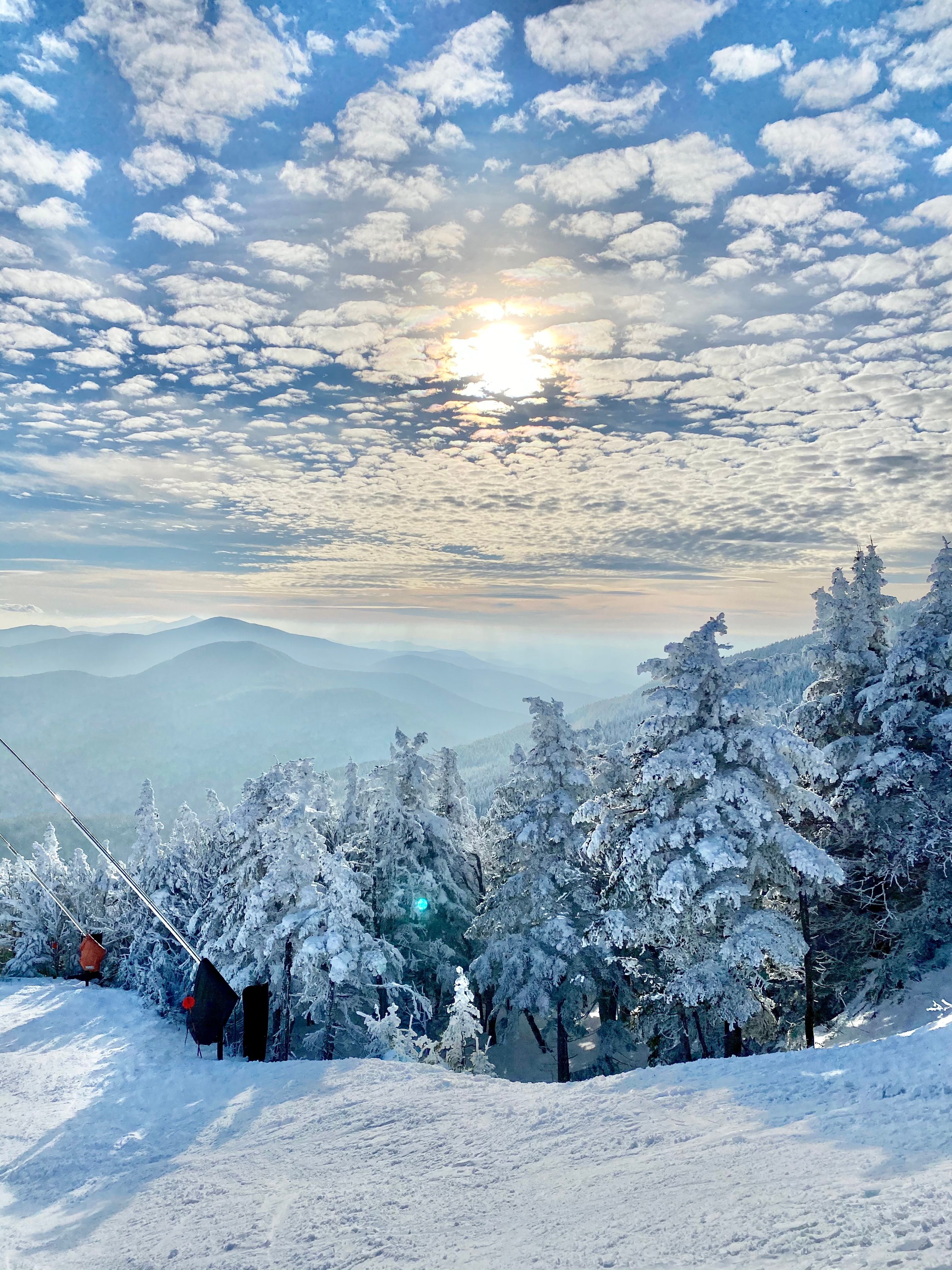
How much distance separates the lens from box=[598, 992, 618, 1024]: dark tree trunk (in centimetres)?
2553

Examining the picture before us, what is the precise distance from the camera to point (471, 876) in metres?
30.4

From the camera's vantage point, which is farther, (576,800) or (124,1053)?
(576,800)

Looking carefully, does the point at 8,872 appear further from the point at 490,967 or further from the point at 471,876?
the point at 490,967

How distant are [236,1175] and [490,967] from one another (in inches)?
598

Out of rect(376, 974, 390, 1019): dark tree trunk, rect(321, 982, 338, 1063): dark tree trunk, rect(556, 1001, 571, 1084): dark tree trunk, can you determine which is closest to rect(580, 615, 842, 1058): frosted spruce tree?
rect(556, 1001, 571, 1084): dark tree trunk

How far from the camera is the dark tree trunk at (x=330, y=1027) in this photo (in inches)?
819

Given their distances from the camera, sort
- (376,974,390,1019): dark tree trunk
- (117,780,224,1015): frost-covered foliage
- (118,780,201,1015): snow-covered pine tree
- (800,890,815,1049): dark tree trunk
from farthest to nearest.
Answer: (117,780,224,1015): frost-covered foliage, (118,780,201,1015): snow-covered pine tree, (376,974,390,1019): dark tree trunk, (800,890,815,1049): dark tree trunk

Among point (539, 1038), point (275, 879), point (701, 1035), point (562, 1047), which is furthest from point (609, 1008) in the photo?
point (275, 879)

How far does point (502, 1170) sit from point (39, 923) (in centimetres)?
3814

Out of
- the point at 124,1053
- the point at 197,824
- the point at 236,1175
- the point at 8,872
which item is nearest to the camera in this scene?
the point at 236,1175

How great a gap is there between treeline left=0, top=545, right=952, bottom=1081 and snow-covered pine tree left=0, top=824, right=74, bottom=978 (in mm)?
5812

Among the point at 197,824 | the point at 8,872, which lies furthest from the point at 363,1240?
the point at 8,872

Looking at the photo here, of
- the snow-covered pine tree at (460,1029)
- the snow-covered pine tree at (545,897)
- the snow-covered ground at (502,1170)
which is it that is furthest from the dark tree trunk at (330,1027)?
the snow-covered ground at (502,1170)

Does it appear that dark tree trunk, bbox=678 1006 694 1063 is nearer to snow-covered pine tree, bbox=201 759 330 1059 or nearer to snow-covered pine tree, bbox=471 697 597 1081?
snow-covered pine tree, bbox=471 697 597 1081
